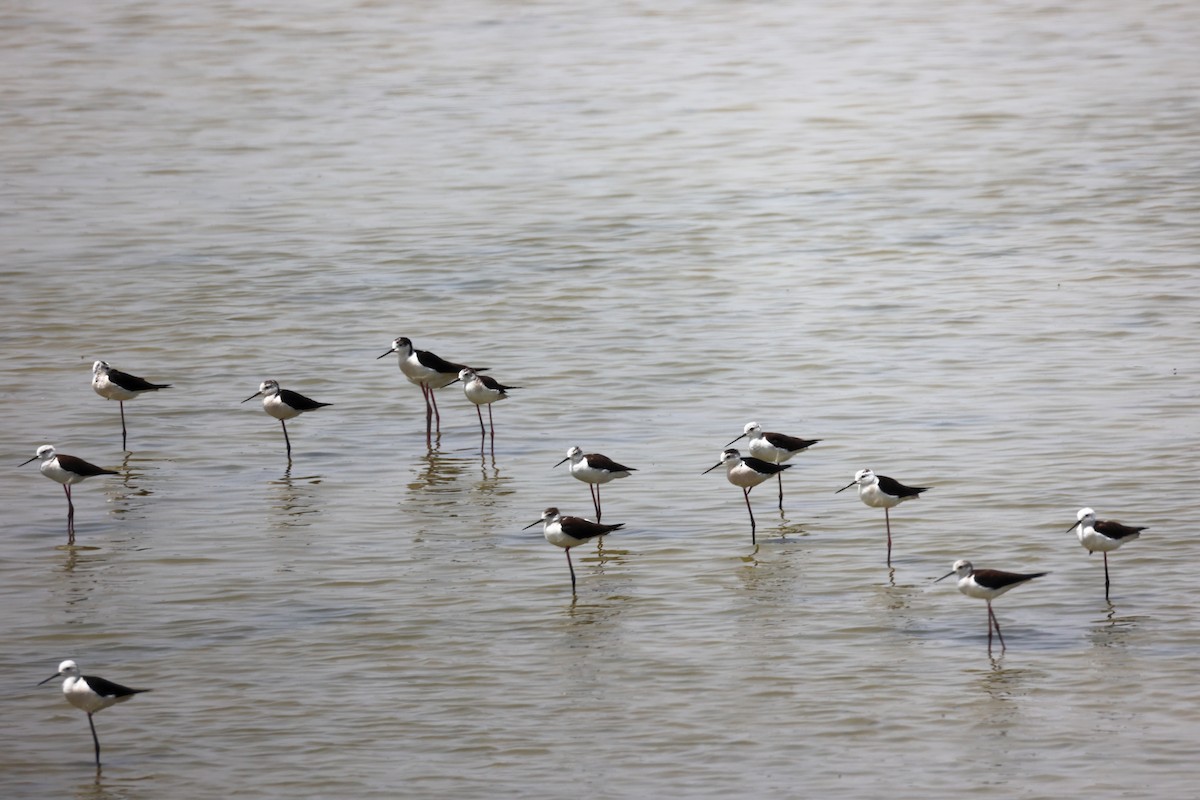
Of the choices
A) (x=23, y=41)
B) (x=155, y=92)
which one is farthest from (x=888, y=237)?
(x=23, y=41)

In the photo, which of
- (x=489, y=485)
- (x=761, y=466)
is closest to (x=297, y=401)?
(x=489, y=485)

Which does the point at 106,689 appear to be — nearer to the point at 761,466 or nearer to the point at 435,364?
the point at 761,466

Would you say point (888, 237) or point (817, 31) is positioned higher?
point (817, 31)

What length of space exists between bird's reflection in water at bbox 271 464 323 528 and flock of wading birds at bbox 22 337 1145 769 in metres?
0.72

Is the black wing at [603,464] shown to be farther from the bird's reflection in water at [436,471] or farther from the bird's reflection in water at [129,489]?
the bird's reflection in water at [129,489]

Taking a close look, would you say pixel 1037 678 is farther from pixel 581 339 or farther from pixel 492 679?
pixel 581 339

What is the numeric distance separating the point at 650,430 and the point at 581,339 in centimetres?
359

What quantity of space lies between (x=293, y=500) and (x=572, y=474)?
2387 mm

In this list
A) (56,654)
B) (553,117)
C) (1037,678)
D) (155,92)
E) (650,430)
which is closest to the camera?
(1037,678)

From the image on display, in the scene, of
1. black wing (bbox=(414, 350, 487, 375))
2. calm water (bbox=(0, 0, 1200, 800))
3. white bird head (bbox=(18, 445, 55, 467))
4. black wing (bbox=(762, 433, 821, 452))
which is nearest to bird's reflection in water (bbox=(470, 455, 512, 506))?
calm water (bbox=(0, 0, 1200, 800))

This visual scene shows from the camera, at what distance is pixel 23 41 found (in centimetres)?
3831

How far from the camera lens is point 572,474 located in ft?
47.1

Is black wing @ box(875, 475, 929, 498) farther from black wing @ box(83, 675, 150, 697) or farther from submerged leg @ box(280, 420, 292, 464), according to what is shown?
submerged leg @ box(280, 420, 292, 464)

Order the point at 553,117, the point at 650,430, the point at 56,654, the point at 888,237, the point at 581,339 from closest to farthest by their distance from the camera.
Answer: the point at 56,654 → the point at 650,430 → the point at 581,339 → the point at 888,237 → the point at 553,117
